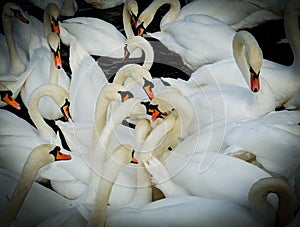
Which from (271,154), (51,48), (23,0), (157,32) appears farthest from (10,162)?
(23,0)

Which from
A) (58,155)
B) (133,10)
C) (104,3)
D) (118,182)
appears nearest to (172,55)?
(133,10)

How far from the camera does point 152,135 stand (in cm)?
240

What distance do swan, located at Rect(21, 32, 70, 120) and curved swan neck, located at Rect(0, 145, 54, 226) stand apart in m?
0.74

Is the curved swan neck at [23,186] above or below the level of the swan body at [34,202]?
above

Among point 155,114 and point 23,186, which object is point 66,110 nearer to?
point 155,114

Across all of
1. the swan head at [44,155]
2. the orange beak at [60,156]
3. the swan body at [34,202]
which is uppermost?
the swan head at [44,155]

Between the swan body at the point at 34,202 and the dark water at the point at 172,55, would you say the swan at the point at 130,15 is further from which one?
the swan body at the point at 34,202

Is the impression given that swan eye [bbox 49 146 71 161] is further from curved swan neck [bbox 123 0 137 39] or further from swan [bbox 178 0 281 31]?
swan [bbox 178 0 281 31]

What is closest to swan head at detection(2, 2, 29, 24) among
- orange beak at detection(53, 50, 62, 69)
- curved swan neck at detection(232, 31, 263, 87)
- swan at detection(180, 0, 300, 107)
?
orange beak at detection(53, 50, 62, 69)

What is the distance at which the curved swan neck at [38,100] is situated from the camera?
2598 mm

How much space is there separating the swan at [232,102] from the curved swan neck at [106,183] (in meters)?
0.55

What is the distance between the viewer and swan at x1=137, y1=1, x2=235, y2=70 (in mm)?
3119

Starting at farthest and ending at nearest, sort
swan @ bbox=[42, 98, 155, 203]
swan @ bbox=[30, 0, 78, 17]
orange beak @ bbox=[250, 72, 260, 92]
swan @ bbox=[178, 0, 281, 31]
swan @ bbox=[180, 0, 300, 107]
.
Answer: swan @ bbox=[30, 0, 78, 17], swan @ bbox=[178, 0, 281, 31], swan @ bbox=[180, 0, 300, 107], orange beak @ bbox=[250, 72, 260, 92], swan @ bbox=[42, 98, 155, 203]

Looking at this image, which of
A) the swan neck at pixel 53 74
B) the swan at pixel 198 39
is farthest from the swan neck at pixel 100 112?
the swan at pixel 198 39
